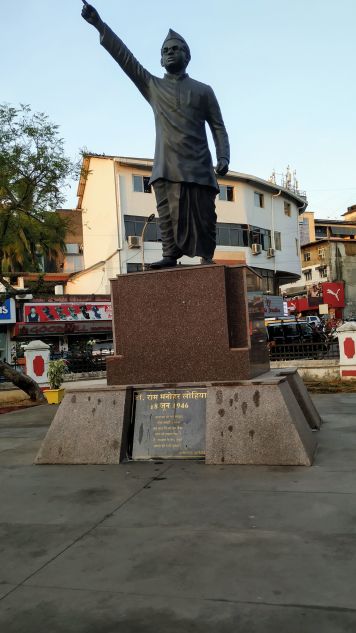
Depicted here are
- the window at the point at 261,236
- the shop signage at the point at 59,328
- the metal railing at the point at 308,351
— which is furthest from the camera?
the window at the point at 261,236

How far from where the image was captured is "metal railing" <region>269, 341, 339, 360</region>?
1670 cm

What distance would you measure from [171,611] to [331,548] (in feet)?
3.66

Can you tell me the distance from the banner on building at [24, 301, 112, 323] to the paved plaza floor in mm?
26944

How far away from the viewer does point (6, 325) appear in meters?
31.7

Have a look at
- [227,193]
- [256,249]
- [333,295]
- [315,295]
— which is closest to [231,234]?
[256,249]

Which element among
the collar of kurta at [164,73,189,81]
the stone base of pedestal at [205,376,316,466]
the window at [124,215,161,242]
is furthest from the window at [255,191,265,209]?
the stone base of pedestal at [205,376,316,466]

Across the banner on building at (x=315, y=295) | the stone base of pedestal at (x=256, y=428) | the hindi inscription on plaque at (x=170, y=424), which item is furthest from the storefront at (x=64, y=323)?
the stone base of pedestal at (x=256, y=428)

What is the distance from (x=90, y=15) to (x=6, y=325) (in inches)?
1076

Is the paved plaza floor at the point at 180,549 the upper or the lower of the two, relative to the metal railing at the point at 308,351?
lower

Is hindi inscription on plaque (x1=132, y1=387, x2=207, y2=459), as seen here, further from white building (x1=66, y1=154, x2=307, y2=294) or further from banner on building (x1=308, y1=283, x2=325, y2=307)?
banner on building (x1=308, y1=283, x2=325, y2=307)

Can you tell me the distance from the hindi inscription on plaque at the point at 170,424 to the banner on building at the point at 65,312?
2656cm

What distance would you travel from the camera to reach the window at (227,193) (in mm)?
35500

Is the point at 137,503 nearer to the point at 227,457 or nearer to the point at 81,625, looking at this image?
the point at 227,457

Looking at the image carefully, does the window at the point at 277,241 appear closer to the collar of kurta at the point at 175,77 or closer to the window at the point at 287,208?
the window at the point at 287,208
